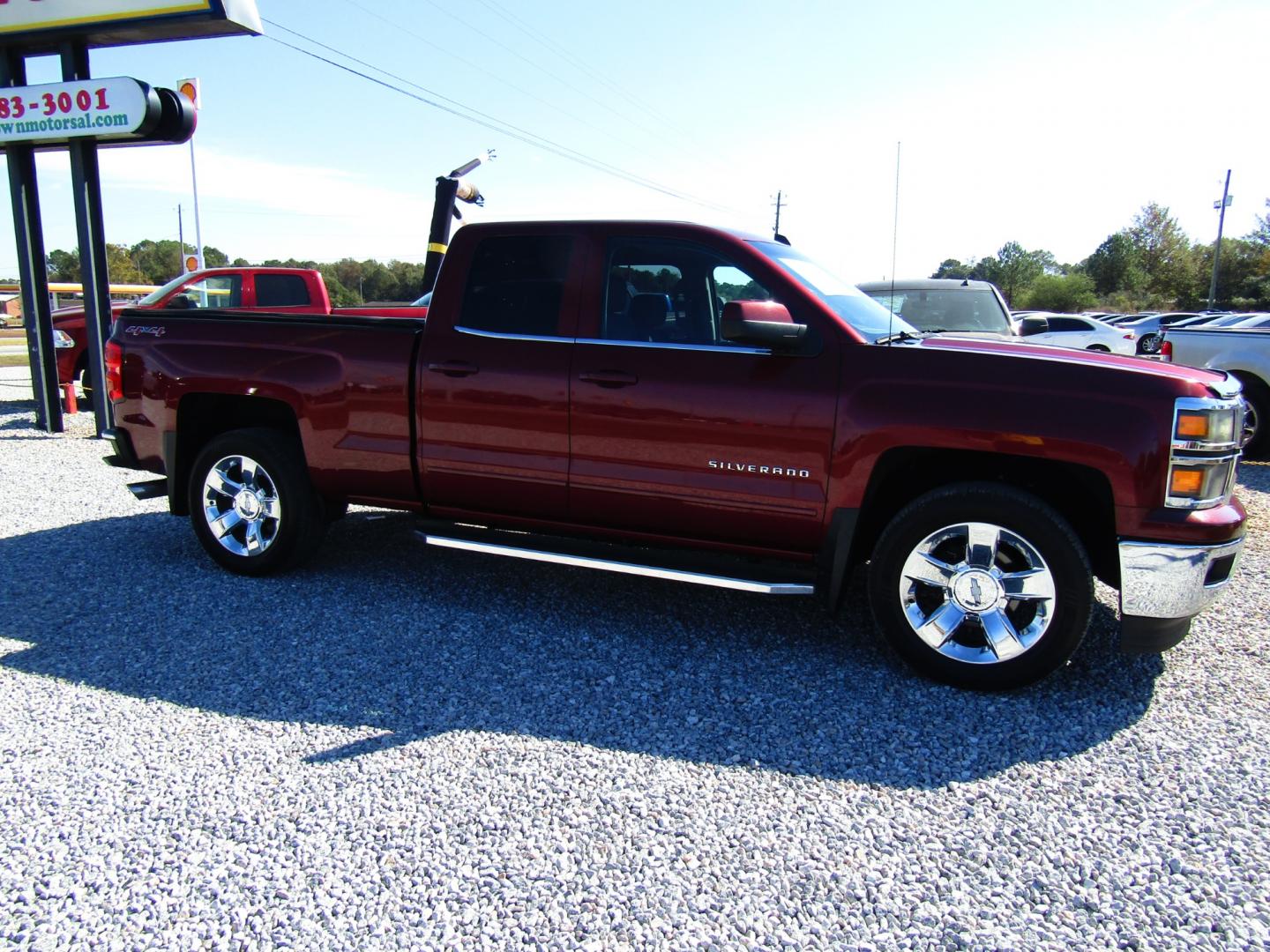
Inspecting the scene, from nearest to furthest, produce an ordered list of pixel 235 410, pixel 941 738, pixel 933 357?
pixel 941 738 → pixel 933 357 → pixel 235 410

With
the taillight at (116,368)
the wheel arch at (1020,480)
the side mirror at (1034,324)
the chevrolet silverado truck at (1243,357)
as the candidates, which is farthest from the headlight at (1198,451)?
the chevrolet silverado truck at (1243,357)

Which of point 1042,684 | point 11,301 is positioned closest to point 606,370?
point 1042,684

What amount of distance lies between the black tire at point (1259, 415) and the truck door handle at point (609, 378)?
26.5ft

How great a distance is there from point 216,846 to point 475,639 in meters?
1.67

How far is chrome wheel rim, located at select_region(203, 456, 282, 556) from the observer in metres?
4.88

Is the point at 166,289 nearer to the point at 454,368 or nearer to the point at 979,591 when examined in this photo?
the point at 454,368

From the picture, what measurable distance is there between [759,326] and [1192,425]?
169cm

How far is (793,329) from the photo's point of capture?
365 centimetres

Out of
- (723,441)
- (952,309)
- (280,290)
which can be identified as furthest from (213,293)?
(723,441)

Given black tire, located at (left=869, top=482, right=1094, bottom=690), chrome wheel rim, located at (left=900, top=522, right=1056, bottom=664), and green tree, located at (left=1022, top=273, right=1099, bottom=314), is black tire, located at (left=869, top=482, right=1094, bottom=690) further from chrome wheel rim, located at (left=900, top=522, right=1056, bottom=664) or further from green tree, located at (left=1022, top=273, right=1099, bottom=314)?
green tree, located at (left=1022, top=273, right=1099, bottom=314)

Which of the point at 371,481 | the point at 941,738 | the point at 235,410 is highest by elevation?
the point at 235,410

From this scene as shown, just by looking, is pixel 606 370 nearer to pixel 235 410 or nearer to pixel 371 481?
pixel 371 481

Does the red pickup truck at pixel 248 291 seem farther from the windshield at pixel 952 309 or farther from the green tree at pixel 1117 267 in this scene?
the green tree at pixel 1117 267

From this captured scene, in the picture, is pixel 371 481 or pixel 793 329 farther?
pixel 371 481
